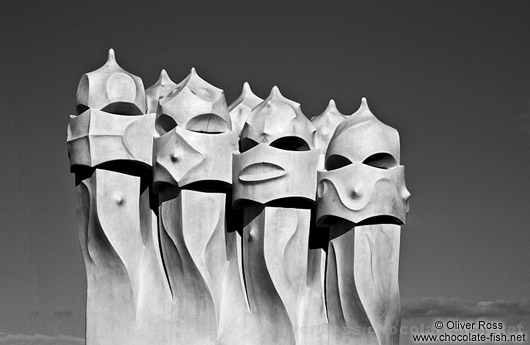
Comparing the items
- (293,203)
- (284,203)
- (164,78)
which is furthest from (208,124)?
(164,78)

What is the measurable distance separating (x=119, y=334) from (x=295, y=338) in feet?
11.2

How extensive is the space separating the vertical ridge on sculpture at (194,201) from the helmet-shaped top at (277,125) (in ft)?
1.44

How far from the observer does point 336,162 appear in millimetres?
19734

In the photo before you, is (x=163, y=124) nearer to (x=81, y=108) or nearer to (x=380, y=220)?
(x=81, y=108)

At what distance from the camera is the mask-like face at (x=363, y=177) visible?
1908cm

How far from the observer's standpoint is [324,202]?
1942 cm

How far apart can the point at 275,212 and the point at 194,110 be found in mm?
2524

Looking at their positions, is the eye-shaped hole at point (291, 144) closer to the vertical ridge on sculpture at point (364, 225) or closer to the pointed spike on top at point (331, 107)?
the vertical ridge on sculpture at point (364, 225)

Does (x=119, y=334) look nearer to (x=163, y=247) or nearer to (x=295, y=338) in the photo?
(x=163, y=247)

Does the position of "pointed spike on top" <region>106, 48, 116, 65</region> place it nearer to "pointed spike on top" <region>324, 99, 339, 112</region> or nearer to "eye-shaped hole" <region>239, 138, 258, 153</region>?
"eye-shaped hole" <region>239, 138, 258, 153</region>

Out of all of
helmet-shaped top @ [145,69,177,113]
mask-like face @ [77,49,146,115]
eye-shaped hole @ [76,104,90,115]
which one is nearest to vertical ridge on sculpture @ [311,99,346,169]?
helmet-shaped top @ [145,69,177,113]

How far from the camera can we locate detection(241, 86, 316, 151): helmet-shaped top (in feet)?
63.8

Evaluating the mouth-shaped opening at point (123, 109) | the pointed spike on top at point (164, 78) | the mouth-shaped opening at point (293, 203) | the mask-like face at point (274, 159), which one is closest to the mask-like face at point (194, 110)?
the mouth-shaped opening at point (123, 109)

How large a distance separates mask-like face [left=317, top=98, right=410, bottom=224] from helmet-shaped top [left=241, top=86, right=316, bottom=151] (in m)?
Result: 0.62
